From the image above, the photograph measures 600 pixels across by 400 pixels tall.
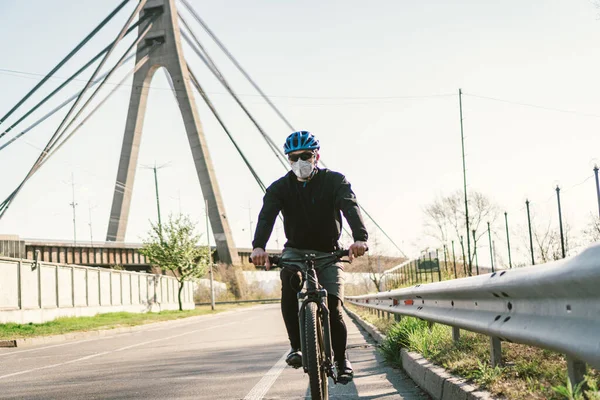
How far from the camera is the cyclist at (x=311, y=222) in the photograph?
16.5ft

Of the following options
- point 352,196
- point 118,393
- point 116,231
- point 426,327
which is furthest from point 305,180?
point 116,231

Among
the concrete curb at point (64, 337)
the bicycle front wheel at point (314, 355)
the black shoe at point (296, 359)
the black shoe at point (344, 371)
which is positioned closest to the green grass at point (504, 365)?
the black shoe at point (344, 371)

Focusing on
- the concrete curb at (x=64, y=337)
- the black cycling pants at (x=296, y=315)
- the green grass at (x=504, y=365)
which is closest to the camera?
the green grass at (x=504, y=365)

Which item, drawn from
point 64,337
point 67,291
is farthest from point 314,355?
point 67,291

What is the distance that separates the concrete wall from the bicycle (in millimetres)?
22359

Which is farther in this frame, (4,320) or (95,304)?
(95,304)

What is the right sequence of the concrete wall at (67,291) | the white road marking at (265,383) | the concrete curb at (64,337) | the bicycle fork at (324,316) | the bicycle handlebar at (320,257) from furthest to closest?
the concrete wall at (67,291)
the concrete curb at (64,337)
the white road marking at (265,383)
the bicycle handlebar at (320,257)
the bicycle fork at (324,316)

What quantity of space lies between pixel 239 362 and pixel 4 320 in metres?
18.2

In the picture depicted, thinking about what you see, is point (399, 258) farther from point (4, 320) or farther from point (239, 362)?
point (239, 362)

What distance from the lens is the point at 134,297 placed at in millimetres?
44000

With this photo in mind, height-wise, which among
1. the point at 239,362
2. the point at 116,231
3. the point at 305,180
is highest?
the point at 116,231

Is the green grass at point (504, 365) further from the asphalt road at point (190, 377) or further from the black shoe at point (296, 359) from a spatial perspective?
the black shoe at point (296, 359)

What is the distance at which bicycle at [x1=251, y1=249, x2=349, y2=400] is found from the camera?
452 centimetres

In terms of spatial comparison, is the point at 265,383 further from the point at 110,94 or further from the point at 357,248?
the point at 110,94
